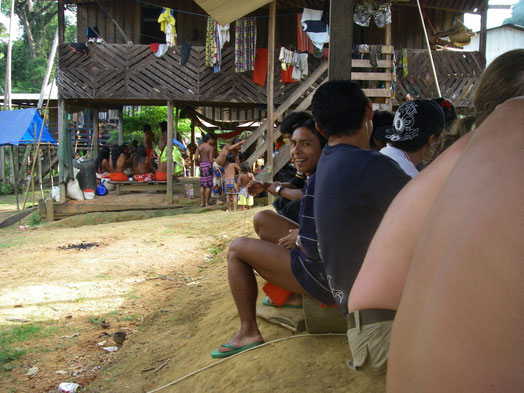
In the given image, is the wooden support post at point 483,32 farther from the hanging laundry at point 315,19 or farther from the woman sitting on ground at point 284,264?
the woman sitting on ground at point 284,264

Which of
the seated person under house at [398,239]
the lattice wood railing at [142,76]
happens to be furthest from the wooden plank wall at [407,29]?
the seated person under house at [398,239]

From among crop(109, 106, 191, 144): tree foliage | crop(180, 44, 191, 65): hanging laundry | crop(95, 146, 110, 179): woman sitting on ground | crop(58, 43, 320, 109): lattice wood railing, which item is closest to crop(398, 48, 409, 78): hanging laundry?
crop(58, 43, 320, 109): lattice wood railing

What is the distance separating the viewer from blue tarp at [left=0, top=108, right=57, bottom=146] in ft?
40.5

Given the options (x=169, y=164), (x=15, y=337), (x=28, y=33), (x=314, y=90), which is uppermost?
(x=28, y=33)

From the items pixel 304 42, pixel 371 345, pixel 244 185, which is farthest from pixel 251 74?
pixel 371 345

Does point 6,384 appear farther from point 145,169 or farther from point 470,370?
point 145,169

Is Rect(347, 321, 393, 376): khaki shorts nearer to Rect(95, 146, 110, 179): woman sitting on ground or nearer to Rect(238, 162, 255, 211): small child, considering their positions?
Rect(238, 162, 255, 211): small child

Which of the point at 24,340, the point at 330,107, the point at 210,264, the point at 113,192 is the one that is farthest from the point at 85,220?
the point at 330,107

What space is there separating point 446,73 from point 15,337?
1112 cm

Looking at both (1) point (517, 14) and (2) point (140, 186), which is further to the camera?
(1) point (517, 14)

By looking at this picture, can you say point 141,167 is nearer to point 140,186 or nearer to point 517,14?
point 140,186

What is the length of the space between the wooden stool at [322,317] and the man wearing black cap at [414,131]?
1.04 metres

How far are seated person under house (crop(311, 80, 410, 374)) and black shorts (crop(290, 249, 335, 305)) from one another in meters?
0.30

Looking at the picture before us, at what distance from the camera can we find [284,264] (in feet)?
9.13
